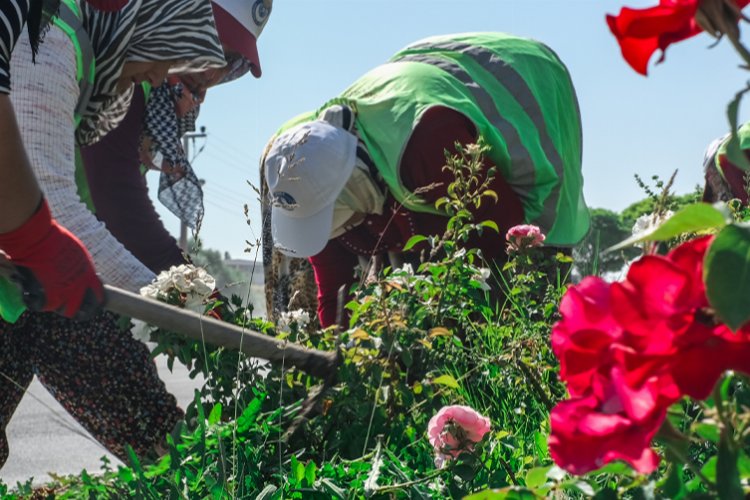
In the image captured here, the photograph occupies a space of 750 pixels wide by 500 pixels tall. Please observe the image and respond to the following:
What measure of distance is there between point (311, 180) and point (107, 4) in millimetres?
1052

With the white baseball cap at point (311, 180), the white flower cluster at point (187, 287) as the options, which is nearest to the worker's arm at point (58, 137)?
the white flower cluster at point (187, 287)

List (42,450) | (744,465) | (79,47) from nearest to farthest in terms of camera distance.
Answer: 1. (744,465)
2. (79,47)
3. (42,450)

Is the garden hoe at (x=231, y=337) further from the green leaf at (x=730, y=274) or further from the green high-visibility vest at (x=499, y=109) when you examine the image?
the green leaf at (x=730, y=274)

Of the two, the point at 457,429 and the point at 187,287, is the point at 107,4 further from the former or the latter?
the point at 457,429

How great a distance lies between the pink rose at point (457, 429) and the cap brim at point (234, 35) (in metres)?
2.65

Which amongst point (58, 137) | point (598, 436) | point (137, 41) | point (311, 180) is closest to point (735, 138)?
point (598, 436)

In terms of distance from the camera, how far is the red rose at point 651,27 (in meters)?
0.64

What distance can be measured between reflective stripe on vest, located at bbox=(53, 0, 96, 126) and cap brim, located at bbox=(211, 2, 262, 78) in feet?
3.84

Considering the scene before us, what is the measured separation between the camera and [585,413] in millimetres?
638

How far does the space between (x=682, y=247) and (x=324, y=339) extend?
66.7 inches

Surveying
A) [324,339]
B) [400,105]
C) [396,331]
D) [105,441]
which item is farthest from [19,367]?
[400,105]

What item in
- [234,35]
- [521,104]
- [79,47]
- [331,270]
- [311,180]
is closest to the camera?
[79,47]

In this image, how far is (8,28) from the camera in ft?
6.68

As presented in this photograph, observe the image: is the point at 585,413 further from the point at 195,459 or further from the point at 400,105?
the point at 400,105
